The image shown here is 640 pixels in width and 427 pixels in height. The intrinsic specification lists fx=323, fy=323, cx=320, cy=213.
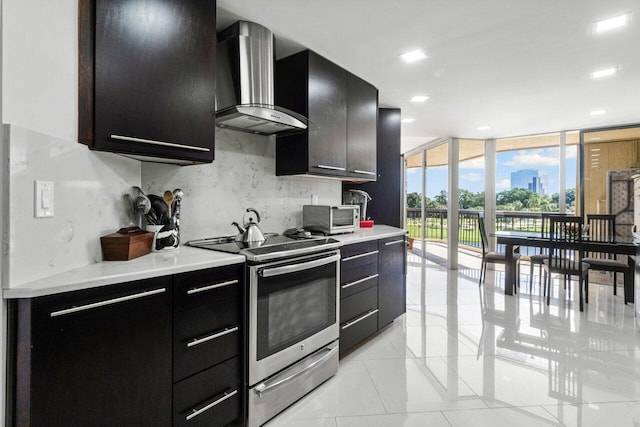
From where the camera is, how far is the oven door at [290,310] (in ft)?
5.80

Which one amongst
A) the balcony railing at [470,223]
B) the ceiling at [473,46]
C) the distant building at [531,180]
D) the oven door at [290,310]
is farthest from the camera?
the balcony railing at [470,223]

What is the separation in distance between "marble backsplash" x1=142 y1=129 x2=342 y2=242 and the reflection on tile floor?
1349 millimetres

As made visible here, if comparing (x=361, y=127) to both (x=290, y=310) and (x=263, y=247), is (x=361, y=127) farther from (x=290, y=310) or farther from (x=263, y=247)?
(x=290, y=310)

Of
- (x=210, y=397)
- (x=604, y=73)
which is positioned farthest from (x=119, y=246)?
(x=604, y=73)

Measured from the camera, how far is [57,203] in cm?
127

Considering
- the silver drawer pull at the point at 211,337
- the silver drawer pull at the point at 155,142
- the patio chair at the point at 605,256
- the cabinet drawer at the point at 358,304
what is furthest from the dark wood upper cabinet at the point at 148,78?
the patio chair at the point at 605,256

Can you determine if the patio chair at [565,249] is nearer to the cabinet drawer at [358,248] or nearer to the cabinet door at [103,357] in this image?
the cabinet drawer at [358,248]

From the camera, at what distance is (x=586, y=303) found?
403cm

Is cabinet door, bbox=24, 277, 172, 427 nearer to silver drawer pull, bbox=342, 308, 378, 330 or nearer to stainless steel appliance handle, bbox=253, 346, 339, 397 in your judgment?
stainless steel appliance handle, bbox=253, 346, 339, 397

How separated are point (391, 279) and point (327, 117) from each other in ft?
5.43

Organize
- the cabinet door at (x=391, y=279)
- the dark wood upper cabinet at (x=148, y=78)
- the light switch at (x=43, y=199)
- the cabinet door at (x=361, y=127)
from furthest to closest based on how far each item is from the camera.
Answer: the cabinet door at (x=361, y=127), the cabinet door at (x=391, y=279), the dark wood upper cabinet at (x=148, y=78), the light switch at (x=43, y=199)

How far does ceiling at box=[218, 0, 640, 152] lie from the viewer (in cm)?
210

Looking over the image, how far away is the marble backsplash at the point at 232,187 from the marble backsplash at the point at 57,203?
1.51 feet

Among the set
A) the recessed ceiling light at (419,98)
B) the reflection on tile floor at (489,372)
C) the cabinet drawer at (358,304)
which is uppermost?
the recessed ceiling light at (419,98)
